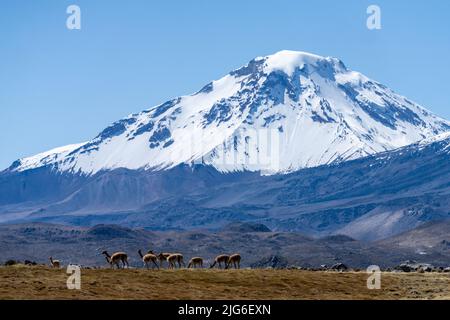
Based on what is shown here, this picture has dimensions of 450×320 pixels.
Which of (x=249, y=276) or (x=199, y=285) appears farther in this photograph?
(x=249, y=276)

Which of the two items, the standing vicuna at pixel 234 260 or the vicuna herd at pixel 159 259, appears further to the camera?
the standing vicuna at pixel 234 260

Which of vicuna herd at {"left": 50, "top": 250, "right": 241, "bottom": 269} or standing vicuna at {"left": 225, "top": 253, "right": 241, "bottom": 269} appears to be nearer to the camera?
vicuna herd at {"left": 50, "top": 250, "right": 241, "bottom": 269}

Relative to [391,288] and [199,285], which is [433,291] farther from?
[199,285]

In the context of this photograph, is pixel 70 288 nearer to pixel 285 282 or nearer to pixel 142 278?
pixel 142 278

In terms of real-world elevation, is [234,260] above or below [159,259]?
below

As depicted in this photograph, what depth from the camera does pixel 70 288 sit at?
56.6m

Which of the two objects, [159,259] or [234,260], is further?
[234,260]
